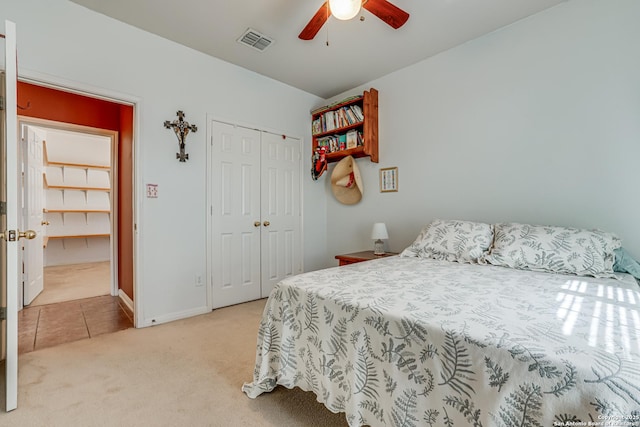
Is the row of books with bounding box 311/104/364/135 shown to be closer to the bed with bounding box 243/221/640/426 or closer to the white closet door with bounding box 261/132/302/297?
the white closet door with bounding box 261/132/302/297

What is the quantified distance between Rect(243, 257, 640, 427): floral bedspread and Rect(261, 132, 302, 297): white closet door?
1.96 metres

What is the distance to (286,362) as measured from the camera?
1496 millimetres

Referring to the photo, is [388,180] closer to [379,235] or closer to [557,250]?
[379,235]

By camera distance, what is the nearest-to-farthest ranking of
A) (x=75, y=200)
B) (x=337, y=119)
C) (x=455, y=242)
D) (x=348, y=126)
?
(x=455, y=242) < (x=348, y=126) < (x=337, y=119) < (x=75, y=200)

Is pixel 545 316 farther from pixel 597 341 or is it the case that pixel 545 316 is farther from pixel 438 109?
pixel 438 109

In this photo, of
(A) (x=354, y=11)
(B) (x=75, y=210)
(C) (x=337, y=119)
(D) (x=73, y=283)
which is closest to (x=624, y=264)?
(A) (x=354, y=11)

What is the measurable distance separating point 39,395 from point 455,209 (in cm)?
332

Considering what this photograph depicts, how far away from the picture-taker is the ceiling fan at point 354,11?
1.61 meters

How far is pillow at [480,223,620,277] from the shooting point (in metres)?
1.76

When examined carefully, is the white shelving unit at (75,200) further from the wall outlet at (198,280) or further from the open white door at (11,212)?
the open white door at (11,212)

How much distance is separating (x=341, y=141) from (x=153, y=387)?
3.00 metres

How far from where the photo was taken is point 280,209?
3.68 meters

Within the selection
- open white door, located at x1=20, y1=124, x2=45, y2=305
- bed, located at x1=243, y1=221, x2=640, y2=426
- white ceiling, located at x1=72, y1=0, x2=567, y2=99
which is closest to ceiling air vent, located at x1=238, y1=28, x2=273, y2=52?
white ceiling, located at x1=72, y1=0, x2=567, y2=99

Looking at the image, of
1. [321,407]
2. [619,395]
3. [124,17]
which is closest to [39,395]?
[321,407]
